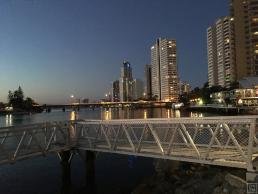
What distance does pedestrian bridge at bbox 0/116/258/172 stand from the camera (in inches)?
727

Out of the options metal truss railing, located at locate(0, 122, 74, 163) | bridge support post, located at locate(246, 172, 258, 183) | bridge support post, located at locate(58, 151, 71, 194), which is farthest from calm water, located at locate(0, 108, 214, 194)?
bridge support post, located at locate(246, 172, 258, 183)

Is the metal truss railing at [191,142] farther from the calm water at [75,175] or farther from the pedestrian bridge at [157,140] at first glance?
the calm water at [75,175]

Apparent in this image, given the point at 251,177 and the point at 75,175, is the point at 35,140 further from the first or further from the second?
the point at 251,177

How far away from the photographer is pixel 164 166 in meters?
27.9

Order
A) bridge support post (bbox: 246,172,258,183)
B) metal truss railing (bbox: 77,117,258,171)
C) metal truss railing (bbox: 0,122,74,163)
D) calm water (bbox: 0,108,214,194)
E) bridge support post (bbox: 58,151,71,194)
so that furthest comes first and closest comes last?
bridge support post (bbox: 58,151,71,194)
calm water (bbox: 0,108,214,194)
metal truss railing (bbox: 0,122,74,163)
metal truss railing (bbox: 77,117,258,171)
bridge support post (bbox: 246,172,258,183)

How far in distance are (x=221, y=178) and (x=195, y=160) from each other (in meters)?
1.79

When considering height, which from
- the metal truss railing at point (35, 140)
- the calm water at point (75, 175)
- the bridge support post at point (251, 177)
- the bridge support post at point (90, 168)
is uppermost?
the metal truss railing at point (35, 140)

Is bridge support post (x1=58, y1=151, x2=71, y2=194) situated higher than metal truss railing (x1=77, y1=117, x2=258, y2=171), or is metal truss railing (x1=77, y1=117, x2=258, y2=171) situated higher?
metal truss railing (x1=77, y1=117, x2=258, y2=171)

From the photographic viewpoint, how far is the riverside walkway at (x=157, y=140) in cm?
1839

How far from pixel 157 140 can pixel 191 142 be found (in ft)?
7.78

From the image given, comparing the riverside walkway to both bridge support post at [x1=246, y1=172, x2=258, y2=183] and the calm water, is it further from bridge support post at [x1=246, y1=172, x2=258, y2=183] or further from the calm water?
the calm water

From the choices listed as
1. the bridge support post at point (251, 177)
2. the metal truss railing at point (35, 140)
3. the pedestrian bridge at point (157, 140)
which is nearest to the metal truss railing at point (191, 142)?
the pedestrian bridge at point (157, 140)

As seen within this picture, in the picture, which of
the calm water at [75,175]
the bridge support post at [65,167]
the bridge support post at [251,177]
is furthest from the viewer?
the bridge support post at [65,167]

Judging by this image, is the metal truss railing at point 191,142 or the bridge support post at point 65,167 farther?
the bridge support post at point 65,167
